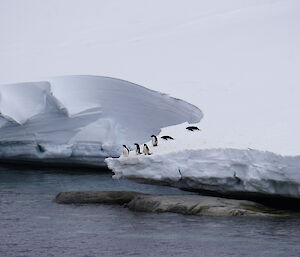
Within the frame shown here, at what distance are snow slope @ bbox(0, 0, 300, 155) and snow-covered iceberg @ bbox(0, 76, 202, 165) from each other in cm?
98

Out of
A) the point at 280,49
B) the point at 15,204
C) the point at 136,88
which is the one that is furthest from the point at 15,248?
the point at 280,49

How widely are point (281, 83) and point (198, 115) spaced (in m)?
2.64

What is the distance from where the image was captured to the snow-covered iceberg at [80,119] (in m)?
21.9

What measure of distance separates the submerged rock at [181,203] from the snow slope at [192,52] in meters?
1.29

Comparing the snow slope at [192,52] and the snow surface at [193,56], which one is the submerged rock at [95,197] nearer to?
the snow surface at [193,56]

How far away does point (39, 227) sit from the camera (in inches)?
626

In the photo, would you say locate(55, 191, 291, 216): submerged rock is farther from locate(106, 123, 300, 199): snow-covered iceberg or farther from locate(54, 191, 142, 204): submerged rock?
locate(106, 123, 300, 199): snow-covered iceberg

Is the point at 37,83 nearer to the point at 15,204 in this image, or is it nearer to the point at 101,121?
the point at 101,121

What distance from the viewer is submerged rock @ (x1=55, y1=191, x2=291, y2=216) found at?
16.8 meters

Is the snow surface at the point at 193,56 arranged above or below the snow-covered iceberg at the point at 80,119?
above

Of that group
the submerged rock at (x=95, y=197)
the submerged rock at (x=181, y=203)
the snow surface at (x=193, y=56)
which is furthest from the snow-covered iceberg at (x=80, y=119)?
the submerged rock at (x=181, y=203)

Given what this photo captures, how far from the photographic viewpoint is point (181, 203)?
17281mm

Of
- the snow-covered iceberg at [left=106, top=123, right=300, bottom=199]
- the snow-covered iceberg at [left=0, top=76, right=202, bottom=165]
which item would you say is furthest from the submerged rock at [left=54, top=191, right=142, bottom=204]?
the snow-covered iceberg at [left=0, top=76, right=202, bottom=165]

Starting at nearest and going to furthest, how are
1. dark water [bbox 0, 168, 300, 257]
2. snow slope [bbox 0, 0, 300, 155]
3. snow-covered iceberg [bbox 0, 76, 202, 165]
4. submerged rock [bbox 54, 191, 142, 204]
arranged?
1. dark water [bbox 0, 168, 300, 257]
2. submerged rock [bbox 54, 191, 142, 204]
3. snow slope [bbox 0, 0, 300, 155]
4. snow-covered iceberg [bbox 0, 76, 202, 165]
